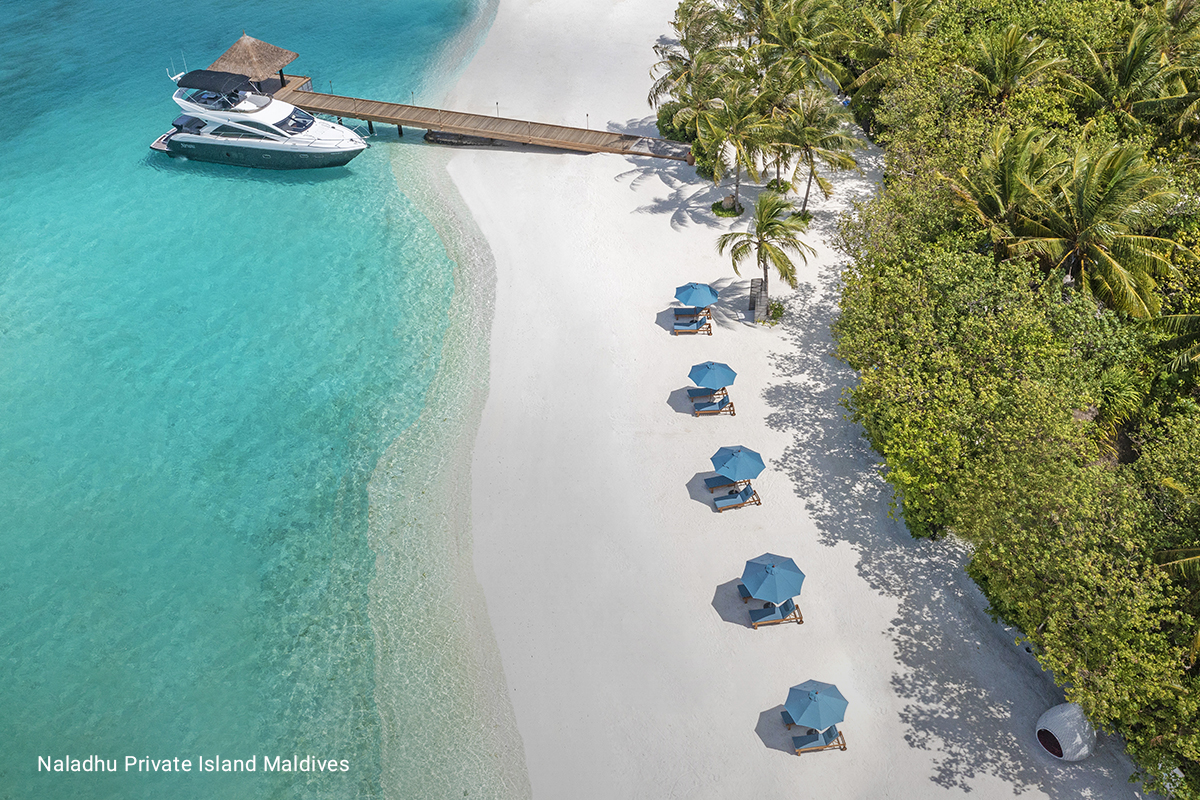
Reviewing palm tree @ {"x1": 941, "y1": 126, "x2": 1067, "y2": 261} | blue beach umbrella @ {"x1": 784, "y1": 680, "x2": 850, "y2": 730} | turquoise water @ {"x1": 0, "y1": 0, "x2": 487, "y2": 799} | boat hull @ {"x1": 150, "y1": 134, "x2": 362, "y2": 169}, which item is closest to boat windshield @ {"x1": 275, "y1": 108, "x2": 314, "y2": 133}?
boat hull @ {"x1": 150, "y1": 134, "x2": 362, "y2": 169}

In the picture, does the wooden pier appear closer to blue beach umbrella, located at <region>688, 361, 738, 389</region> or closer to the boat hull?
the boat hull

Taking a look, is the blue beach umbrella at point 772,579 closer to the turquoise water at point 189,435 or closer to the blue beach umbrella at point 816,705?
the blue beach umbrella at point 816,705

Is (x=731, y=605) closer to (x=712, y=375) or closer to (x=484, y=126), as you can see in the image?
(x=712, y=375)

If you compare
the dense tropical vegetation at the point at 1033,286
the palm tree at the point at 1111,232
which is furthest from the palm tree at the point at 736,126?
the palm tree at the point at 1111,232

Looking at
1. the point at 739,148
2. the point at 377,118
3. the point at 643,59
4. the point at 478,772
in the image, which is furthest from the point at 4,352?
the point at 643,59

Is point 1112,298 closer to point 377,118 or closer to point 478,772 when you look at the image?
point 478,772

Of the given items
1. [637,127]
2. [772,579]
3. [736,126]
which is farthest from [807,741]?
[637,127]

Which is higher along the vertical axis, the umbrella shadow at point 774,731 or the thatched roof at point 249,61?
the thatched roof at point 249,61
